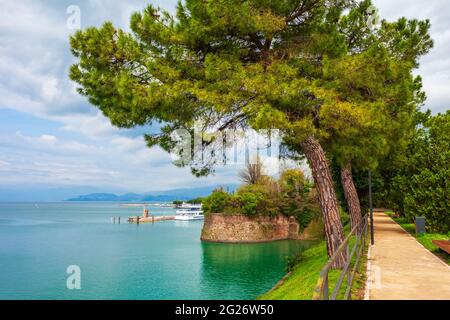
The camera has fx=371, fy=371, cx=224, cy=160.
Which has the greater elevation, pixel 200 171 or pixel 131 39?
pixel 131 39

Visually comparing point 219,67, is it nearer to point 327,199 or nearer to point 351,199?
point 327,199

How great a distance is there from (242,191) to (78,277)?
16.5 metres

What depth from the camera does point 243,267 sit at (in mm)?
23000

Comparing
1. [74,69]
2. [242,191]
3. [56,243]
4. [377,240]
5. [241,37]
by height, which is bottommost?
[56,243]

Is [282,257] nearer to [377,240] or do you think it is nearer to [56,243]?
[377,240]

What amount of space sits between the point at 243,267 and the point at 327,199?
51.7ft

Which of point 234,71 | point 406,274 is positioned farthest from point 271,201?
point 234,71

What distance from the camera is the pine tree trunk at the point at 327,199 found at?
8320 millimetres

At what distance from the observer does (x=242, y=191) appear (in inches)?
1334

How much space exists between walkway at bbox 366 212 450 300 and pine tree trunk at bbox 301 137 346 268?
0.95m

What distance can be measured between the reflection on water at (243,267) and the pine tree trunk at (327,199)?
856cm

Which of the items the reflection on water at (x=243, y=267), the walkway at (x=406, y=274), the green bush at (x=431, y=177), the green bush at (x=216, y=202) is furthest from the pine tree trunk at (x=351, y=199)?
the green bush at (x=216, y=202)

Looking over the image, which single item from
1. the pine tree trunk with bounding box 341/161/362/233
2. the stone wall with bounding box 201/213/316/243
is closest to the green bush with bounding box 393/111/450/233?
the pine tree trunk with bounding box 341/161/362/233
